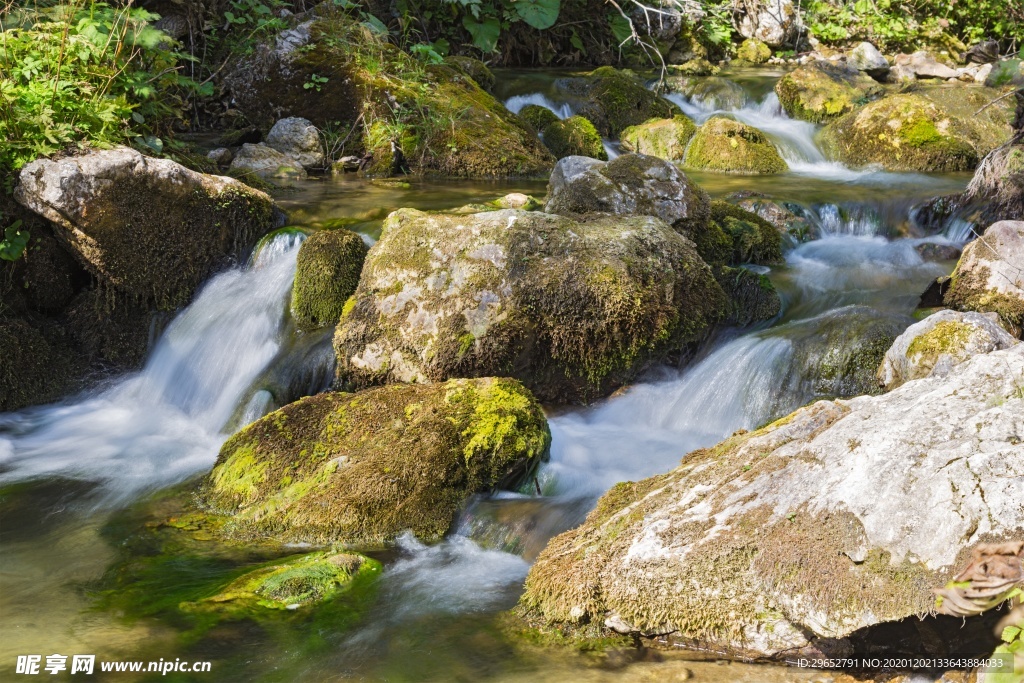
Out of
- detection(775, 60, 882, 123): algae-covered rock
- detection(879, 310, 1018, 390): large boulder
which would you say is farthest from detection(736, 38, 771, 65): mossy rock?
detection(879, 310, 1018, 390): large boulder

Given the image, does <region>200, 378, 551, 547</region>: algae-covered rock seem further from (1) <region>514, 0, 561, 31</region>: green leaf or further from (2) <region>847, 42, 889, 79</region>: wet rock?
(2) <region>847, 42, 889, 79</region>: wet rock

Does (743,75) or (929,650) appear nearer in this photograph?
(929,650)

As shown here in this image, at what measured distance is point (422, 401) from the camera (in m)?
4.59

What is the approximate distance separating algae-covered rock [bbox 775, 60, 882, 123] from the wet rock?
205cm

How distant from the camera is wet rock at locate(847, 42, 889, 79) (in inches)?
591

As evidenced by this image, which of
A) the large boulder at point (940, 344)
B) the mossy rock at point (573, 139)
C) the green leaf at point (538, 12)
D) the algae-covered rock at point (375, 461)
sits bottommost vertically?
the algae-covered rock at point (375, 461)

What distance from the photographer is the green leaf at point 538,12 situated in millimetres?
12469

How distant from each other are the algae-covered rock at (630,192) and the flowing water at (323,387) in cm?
92

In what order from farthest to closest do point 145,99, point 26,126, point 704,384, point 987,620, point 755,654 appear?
point 145,99 → point 26,126 → point 704,384 → point 755,654 → point 987,620

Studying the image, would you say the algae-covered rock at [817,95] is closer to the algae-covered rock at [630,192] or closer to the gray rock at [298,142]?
the algae-covered rock at [630,192]

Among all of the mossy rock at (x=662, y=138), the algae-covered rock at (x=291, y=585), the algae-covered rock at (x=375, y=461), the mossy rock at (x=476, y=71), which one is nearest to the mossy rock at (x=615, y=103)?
the mossy rock at (x=662, y=138)

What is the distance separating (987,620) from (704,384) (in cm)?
302

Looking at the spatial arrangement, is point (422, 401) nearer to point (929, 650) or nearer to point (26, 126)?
point (929, 650)

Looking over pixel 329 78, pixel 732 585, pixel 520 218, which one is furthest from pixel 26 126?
pixel 732 585
